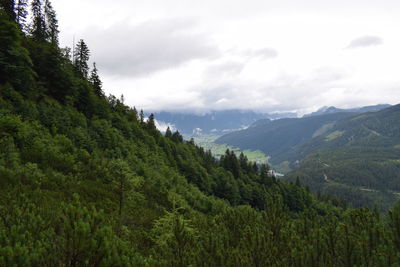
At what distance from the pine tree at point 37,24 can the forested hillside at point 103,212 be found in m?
0.44

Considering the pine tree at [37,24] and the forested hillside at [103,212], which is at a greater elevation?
the pine tree at [37,24]

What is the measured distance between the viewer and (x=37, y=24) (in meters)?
48.9

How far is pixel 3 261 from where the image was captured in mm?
3859

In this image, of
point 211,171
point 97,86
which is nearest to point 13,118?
point 97,86

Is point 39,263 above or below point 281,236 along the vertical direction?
above

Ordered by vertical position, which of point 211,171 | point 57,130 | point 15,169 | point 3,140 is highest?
point 57,130

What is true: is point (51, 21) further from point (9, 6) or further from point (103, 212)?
point (103, 212)

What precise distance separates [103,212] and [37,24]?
190 ft

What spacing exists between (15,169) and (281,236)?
1611 centimetres

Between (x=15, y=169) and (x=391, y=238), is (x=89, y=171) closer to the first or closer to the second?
(x=15, y=169)

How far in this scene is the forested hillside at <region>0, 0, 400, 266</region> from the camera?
16.2ft

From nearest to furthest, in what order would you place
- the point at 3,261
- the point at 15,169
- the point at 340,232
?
the point at 3,261
the point at 340,232
the point at 15,169

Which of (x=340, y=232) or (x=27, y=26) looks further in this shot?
(x=27, y=26)

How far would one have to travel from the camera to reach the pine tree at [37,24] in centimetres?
4688
